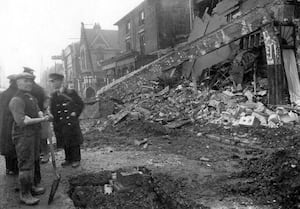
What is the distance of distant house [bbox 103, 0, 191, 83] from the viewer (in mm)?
26609

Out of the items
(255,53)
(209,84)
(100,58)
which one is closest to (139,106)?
(209,84)

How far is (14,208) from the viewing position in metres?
4.06

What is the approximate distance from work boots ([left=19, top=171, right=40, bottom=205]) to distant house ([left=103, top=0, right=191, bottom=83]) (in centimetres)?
2270

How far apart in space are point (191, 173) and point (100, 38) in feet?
146

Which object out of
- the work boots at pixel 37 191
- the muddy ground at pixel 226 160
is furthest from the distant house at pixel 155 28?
the work boots at pixel 37 191

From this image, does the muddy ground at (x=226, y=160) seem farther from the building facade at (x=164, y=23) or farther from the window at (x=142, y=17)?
the window at (x=142, y=17)

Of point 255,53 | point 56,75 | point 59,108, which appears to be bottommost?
point 59,108

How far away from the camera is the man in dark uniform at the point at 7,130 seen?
5066mm

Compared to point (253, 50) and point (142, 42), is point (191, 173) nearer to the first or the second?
point (253, 50)

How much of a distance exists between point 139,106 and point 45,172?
8.04 m

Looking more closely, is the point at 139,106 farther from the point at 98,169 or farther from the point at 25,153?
the point at 25,153

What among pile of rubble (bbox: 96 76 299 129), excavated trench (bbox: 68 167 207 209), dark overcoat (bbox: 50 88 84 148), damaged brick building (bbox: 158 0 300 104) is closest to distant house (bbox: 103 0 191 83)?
damaged brick building (bbox: 158 0 300 104)

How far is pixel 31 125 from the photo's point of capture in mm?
4270

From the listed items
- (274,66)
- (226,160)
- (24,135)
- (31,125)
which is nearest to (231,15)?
(274,66)
